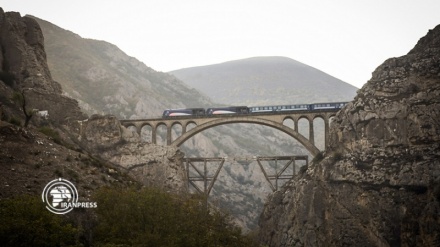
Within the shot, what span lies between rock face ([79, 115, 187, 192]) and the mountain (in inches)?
1844

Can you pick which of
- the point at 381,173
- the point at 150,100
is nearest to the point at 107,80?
the point at 150,100

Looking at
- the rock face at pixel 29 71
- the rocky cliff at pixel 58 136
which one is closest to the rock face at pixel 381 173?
the rocky cliff at pixel 58 136

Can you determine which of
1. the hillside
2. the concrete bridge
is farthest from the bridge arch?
the hillside

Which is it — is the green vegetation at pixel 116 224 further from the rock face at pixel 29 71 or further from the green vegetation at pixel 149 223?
the rock face at pixel 29 71

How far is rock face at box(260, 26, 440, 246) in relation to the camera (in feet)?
175

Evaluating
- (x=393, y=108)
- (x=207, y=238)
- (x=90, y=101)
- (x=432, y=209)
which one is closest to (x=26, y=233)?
(x=207, y=238)

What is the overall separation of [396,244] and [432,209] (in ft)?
24.0

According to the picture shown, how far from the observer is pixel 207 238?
31.8 meters

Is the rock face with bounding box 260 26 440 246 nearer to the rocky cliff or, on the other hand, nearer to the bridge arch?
the bridge arch

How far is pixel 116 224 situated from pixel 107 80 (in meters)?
120

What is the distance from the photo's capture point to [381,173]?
57344 millimetres

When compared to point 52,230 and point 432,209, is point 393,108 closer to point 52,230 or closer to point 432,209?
point 432,209

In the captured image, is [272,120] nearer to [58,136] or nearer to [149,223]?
[58,136]

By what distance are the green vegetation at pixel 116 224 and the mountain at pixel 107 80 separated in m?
87.7
